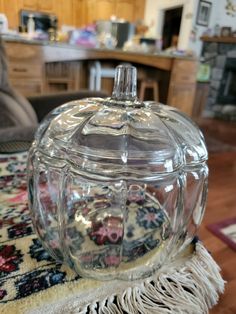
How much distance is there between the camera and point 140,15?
2.87m

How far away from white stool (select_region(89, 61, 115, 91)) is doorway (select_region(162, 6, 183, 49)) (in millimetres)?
890

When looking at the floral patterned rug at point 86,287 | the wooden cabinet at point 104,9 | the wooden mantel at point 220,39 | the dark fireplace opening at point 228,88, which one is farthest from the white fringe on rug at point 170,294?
the dark fireplace opening at point 228,88

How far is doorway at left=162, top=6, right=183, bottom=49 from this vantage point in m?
2.46

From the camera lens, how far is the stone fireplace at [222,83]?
3041 millimetres

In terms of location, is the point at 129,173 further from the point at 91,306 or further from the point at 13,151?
the point at 13,151

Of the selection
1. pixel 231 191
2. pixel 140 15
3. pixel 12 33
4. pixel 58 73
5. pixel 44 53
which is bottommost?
pixel 231 191

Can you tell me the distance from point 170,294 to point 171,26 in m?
A: 2.97

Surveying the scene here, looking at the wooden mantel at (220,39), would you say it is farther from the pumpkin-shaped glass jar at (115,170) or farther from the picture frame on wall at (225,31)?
the pumpkin-shaped glass jar at (115,170)

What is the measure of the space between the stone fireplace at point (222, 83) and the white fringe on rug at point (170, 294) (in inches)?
118

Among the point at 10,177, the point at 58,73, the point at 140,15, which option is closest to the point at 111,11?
the point at 140,15

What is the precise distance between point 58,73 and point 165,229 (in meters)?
1.97

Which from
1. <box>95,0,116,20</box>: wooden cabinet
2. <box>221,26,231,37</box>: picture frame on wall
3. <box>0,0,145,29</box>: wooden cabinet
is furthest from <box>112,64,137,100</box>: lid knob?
<box>95,0,116,20</box>: wooden cabinet

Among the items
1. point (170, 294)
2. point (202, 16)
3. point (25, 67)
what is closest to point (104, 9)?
point (202, 16)

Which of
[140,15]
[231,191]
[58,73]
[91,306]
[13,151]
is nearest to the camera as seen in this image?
[91,306]
